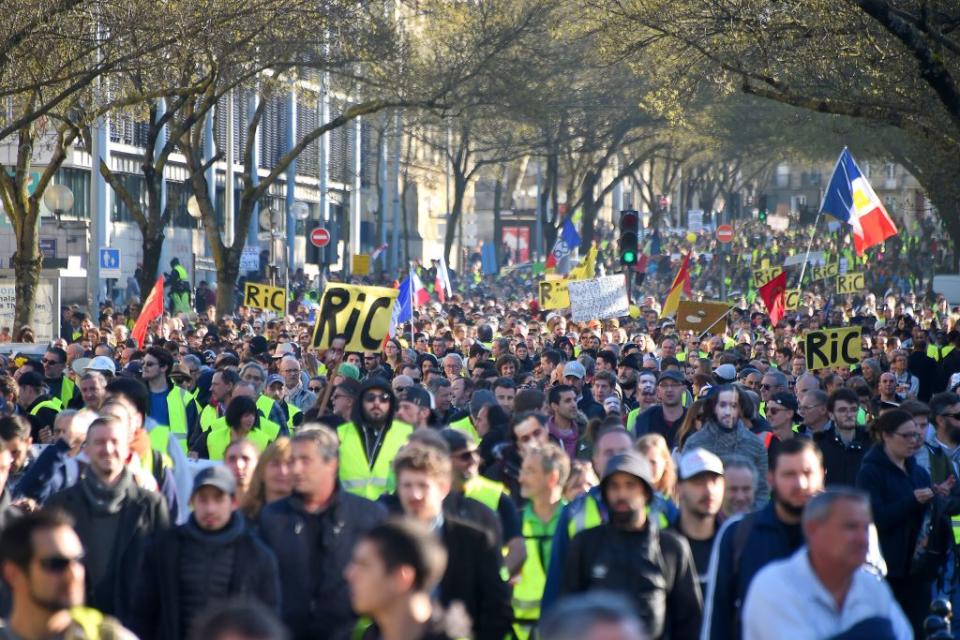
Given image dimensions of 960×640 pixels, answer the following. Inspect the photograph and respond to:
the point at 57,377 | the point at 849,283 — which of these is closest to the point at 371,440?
the point at 57,377

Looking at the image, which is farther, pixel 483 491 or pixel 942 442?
pixel 942 442

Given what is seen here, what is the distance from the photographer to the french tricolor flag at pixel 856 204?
82.3 feet

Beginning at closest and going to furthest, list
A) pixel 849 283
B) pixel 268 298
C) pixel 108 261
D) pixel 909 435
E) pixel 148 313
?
pixel 909 435 < pixel 148 313 < pixel 268 298 < pixel 108 261 < pixel 849 283

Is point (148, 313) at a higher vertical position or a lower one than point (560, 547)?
higher

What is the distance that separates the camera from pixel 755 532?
6.68m

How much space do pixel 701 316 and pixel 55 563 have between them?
19.0m

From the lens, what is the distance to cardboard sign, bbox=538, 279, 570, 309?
29.3 m

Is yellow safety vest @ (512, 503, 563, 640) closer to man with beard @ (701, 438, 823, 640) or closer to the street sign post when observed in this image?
man with beard @ (701, 438, 823, 640)

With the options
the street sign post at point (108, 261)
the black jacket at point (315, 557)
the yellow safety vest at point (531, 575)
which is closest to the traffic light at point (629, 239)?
the street sign post at point (108, 261)

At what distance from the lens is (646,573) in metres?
6.69

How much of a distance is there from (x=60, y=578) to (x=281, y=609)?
1681 millimetres

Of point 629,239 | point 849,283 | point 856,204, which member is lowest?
point 849,283

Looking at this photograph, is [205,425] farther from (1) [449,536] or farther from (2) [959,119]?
(2) [959,119]

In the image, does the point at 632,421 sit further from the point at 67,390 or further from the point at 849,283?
the point at 849,283
